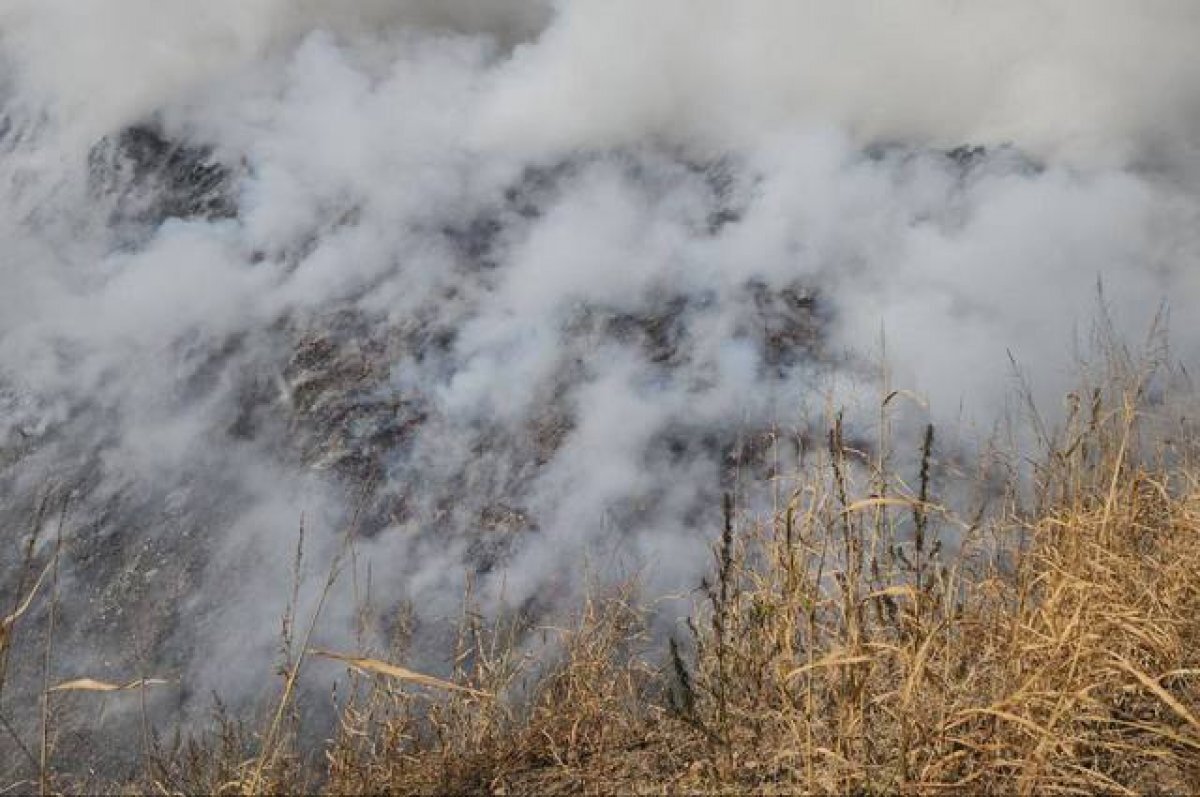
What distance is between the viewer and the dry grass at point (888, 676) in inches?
112

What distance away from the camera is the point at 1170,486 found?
443cm

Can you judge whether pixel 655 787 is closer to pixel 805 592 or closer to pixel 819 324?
pixel 805 592

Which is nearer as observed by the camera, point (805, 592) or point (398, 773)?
point (805, 592)

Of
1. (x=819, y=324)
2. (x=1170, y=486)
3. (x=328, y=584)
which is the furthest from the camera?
(x=819, y=324)

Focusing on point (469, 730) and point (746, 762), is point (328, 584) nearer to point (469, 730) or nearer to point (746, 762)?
point (469, 730)

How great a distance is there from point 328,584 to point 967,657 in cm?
243

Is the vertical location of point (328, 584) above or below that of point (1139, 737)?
below

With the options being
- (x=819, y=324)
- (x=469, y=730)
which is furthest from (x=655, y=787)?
(x=819, y=324)

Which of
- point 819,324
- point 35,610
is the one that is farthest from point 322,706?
point 819,324

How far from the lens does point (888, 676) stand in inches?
146

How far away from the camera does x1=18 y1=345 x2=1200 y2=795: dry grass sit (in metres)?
2.86

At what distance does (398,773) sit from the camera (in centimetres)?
354

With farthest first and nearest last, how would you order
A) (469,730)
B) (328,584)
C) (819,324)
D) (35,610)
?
(35,610) → (819,324) → (469,730) → (328,584)

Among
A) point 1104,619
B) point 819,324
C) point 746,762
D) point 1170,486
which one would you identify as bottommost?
point 746,762
